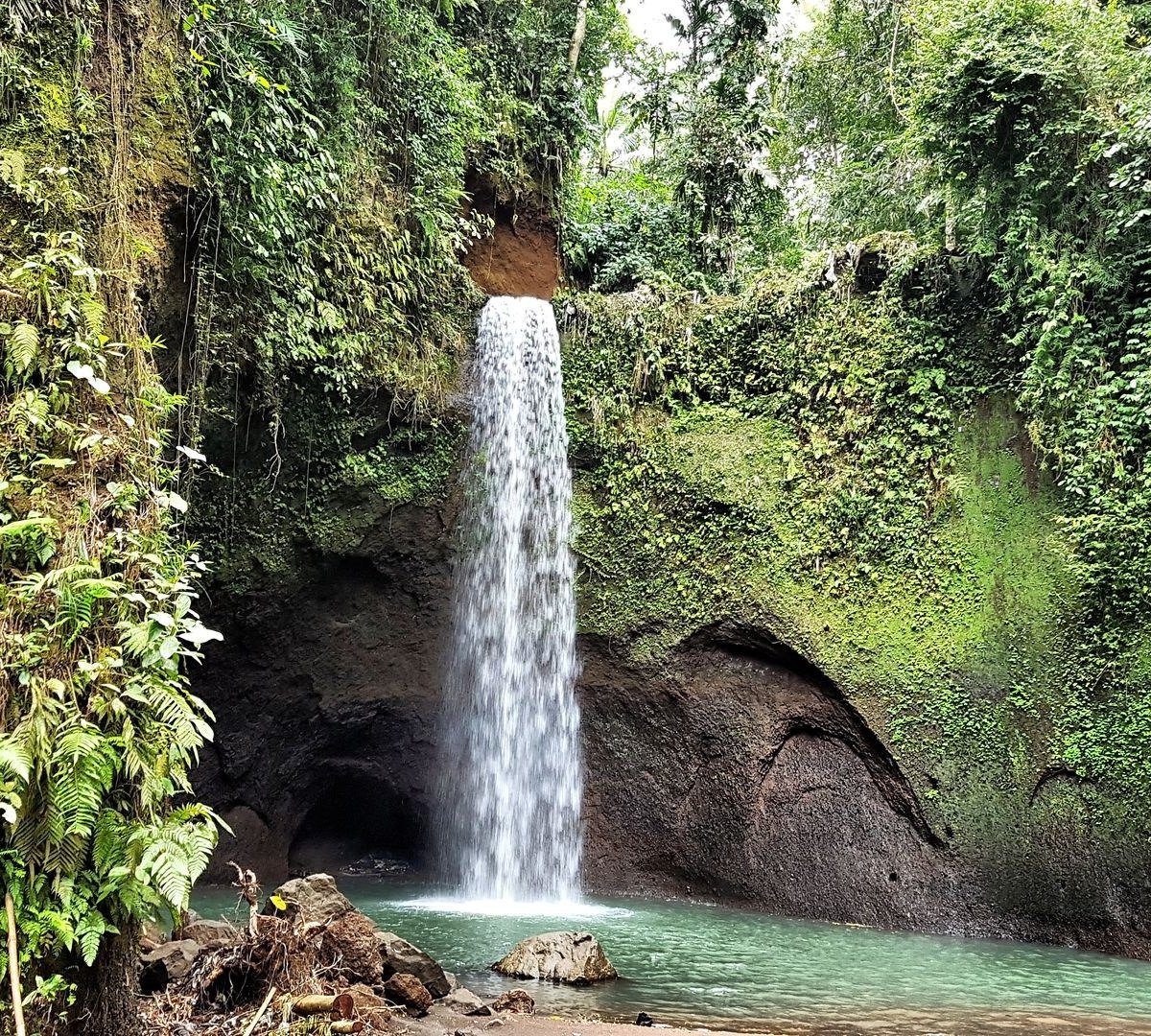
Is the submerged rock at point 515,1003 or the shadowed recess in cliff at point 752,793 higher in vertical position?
the shadowed recess in cliff at point 752,793

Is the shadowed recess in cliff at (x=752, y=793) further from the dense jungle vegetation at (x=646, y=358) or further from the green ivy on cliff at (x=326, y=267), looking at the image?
the green ivy on cliff at (x=326, y=267)

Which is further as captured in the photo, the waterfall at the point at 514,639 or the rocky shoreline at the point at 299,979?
the waterfall at the point at 514,639

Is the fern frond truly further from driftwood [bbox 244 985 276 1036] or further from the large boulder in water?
the large boulder in water

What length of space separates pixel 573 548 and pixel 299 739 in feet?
12.5

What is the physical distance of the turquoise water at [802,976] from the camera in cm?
472

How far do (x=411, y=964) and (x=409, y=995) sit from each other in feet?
0.96

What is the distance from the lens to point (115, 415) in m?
3.92

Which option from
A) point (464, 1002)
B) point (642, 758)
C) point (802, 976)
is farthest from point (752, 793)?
point (464, 1002)

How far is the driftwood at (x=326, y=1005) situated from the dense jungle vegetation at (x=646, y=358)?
154 cm

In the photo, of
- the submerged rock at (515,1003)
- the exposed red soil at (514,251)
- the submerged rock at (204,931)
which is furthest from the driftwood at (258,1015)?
the exposed red soil at (514,251)

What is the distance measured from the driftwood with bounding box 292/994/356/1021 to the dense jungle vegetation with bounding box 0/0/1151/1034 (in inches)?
60.5

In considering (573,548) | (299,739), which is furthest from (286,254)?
(299,739)

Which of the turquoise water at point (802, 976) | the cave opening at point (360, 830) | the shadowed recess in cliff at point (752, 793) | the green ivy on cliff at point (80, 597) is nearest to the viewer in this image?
the green ivy on cliff at point (80, 597)

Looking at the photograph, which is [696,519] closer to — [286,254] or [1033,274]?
[1033,274]
